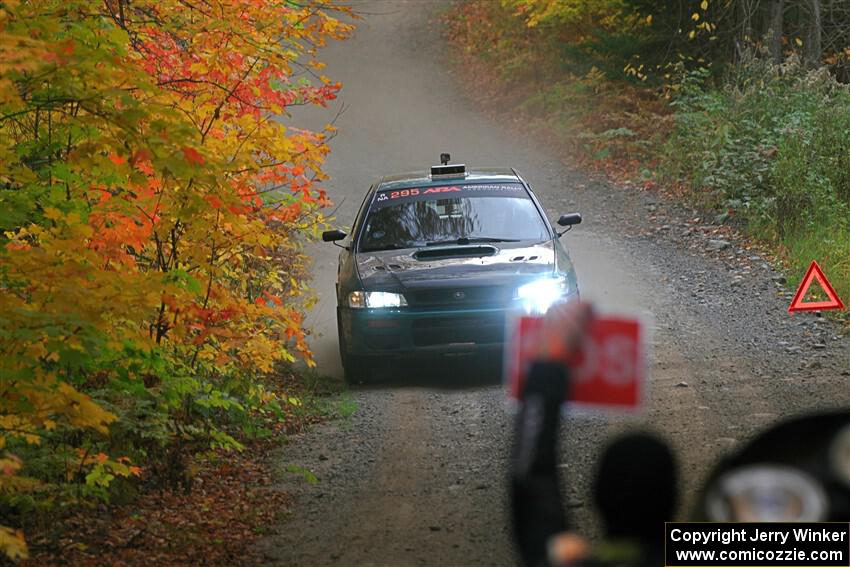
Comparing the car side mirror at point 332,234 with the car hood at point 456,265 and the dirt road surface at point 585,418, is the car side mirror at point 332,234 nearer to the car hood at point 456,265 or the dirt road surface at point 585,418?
the car hood at point 456,265

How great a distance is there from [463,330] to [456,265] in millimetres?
629

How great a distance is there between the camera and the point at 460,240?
32.8ft

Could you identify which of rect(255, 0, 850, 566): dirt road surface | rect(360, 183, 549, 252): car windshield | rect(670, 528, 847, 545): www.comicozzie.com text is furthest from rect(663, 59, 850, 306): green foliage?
rect(670, 528, 847, 545): www.comicozzie.com text

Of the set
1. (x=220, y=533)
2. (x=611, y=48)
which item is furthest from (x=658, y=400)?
(x=611, y=48)

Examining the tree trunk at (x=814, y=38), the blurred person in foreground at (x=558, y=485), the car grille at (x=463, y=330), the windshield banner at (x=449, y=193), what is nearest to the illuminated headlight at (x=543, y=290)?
the car grille at (x=463, y=330)

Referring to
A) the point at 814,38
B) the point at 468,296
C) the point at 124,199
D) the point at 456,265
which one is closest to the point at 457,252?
the point at 456,265

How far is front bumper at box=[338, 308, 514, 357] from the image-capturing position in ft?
29.4

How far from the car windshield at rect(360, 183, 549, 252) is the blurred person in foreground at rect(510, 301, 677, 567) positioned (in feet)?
29.1

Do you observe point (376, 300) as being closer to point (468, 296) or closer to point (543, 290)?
point (468, 296)

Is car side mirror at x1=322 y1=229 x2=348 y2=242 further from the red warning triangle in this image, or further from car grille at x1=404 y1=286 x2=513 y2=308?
the red warning triangle

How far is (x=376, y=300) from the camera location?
9320mm

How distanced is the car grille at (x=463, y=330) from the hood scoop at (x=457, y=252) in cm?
73

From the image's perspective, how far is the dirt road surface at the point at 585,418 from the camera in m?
5.92

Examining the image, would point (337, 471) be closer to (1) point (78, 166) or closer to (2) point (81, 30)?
(1) point (78, 166)
